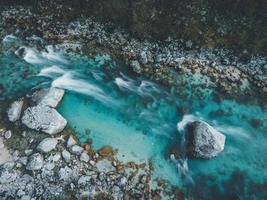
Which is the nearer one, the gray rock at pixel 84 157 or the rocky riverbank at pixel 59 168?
the rocky riverbank at pixel 59 168

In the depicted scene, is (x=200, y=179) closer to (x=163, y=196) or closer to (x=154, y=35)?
(x=163, y=196)

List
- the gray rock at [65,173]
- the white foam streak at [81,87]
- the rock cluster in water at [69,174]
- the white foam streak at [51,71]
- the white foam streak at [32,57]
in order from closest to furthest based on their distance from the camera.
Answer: the rock cluster in water at [69,174], the gray rock at [65,173], the white foam streak at [81,87], the white foam streak at [51,71], the white foam streak at [32,57]

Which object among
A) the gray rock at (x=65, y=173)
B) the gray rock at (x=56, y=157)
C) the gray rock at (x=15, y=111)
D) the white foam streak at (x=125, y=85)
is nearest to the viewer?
the gray rock at (x=65, y=173)

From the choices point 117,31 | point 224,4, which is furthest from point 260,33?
point 117,31

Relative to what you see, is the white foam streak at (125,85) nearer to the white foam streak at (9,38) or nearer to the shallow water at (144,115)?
the shallow water at (144,115)

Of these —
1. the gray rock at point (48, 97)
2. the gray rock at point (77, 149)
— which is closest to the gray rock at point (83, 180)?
the gray rock at point (77, 149)

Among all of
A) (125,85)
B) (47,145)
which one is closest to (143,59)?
(125,85)

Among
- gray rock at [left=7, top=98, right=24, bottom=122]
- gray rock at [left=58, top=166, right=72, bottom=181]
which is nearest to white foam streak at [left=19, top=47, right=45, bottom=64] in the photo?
gray rock at [left=7, top=98, right=24, bottom=122]
